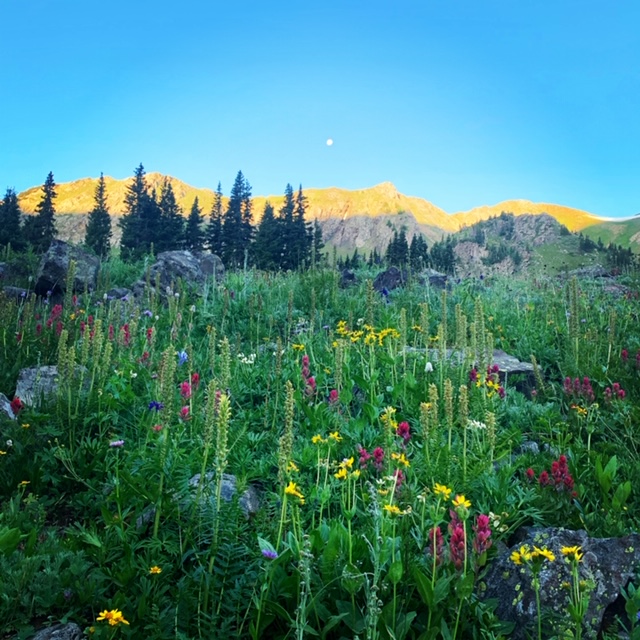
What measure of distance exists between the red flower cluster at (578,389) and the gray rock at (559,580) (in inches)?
105

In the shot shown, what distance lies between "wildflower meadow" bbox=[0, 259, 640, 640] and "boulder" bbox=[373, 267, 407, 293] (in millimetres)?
6795

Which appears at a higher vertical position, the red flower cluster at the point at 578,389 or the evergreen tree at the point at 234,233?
the evergreen tree at the point at 234,233

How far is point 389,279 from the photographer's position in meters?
14.1

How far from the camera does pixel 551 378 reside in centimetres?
645

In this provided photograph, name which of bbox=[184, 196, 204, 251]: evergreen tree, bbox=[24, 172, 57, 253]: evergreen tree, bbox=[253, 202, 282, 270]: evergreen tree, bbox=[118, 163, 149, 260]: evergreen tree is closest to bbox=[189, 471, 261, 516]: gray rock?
bbox=[24, 172, 57, 253]: evergreen tree

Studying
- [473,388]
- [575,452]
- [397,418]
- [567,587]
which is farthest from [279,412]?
[567,587]

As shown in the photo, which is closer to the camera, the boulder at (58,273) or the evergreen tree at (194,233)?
the boulder at (58,273)

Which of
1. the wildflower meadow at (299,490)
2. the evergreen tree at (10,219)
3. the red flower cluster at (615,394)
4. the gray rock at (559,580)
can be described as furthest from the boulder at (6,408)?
the evergreen tree at (10,219)

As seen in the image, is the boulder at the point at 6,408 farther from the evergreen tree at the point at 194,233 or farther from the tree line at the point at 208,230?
the evergreen tree at the point at 194,233

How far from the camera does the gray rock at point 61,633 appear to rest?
2.22m

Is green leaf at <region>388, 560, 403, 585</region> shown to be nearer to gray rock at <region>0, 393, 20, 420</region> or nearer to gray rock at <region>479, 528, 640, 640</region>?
gray rock at <region>479, 528, 640, 640</region>

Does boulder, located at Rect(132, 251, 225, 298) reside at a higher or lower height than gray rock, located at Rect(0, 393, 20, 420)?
higher

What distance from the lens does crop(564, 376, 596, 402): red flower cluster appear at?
495 centimetres

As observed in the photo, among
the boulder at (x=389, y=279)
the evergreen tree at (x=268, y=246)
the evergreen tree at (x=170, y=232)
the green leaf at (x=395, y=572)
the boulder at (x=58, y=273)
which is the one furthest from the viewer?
the evergreen tree at (x=170, y=232)
